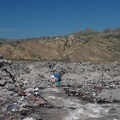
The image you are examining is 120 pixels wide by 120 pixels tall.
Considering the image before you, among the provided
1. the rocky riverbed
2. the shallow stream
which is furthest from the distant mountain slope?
the shallow stream

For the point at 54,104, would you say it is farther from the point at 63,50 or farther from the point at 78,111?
the point at 63,50

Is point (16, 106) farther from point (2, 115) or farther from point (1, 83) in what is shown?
point (1, 83)

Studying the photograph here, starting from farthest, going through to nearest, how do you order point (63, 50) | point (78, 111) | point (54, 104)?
1. point (63, 50)
2. point (54, 104)
3. point (78, 111)

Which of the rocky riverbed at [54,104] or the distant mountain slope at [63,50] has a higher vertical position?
the distant mountain slope at [63,50]

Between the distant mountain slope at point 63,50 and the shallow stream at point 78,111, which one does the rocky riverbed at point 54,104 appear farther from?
the distant mountain slope at point 63,50

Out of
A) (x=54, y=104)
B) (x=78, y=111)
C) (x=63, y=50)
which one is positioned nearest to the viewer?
(x=78, y=111)

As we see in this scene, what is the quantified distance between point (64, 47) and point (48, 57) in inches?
314

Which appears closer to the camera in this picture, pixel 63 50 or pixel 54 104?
pixel 54 104

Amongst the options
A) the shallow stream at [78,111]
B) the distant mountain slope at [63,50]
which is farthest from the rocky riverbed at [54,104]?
the distant mountain slope at [63,50]

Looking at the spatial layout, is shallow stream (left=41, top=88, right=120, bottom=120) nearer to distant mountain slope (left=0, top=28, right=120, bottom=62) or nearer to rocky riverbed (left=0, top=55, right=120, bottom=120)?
rocky riverbed (left=0, top=55, right=120, bottom=120)

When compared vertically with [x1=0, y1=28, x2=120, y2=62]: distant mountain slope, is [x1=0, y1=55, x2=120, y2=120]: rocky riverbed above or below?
below

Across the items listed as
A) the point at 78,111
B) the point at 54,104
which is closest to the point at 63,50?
the point at 54,104

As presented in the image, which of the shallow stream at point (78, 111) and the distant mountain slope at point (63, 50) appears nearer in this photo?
the shallow stream at point (78, 111)

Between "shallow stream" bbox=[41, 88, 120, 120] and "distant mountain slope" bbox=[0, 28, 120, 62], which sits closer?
"shallow stream" bbox=[41, 88, 120, 120]
